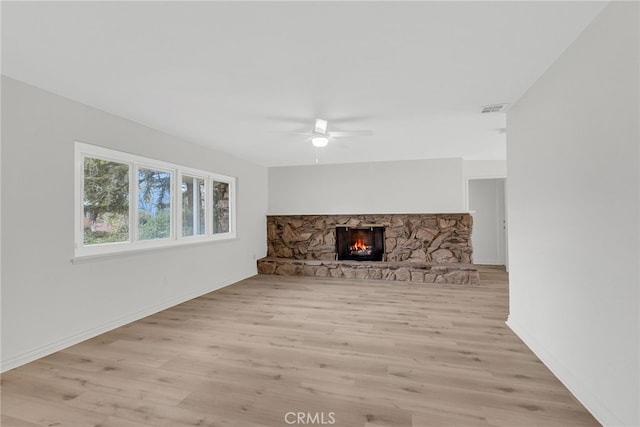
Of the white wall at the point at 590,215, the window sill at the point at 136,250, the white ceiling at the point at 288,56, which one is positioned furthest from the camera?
the window sill at the point at 136,250

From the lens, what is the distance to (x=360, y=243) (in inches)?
245

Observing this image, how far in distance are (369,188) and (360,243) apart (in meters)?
1.17

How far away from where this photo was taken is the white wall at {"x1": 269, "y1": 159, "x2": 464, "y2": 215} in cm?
579

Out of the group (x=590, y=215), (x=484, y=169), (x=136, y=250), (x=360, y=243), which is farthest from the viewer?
(x=360, y=243)

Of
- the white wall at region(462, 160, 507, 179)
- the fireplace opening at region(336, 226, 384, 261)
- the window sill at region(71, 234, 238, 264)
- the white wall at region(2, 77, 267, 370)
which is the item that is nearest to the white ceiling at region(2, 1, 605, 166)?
the white wall at region(2, 77, 267, 370)

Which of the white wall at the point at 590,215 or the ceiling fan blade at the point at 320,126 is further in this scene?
the ceiling fan blade at the point at 320,126

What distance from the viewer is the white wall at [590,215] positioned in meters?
1.44

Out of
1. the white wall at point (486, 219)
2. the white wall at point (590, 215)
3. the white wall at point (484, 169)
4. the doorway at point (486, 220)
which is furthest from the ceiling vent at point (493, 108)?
the white wall at point (486, 219)

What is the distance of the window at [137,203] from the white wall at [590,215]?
13.5ft

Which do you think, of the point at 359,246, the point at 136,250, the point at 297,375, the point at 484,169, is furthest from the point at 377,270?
the point at 136,250

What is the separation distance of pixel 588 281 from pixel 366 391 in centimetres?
153

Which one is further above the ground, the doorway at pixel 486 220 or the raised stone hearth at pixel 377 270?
the doorway at pixel 486 220

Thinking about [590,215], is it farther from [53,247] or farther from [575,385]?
[53,247]

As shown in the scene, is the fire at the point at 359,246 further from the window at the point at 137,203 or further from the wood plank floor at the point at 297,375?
the window at the point at 137,203
